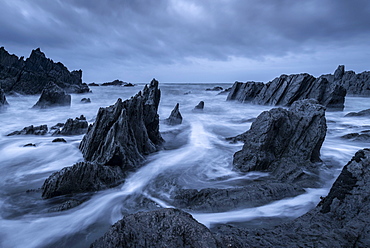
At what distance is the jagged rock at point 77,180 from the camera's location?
6078 millimetres

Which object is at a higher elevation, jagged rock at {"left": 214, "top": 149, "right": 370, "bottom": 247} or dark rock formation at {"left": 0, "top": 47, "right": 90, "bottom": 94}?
dark rock formation at {"left": 0, "top": 47, "right": 90, "bottom": 94}

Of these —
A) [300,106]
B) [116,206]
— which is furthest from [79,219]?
[300,106]

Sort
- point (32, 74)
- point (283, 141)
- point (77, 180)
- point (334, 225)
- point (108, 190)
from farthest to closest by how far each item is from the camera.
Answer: point (32, 74) < point (283, 141) < point (108, 190) < point (77, 180) < point (334, 225)

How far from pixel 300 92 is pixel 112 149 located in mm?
29980

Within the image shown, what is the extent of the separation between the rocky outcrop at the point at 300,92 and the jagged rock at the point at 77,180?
2971 cm

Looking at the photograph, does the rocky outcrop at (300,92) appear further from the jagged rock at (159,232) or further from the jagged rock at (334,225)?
the jagged rock at (159,232)

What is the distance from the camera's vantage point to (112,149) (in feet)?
26.0

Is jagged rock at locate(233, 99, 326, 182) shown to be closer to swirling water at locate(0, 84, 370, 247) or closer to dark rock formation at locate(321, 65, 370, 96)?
swirling water at locate(0, 84, 370, 247)

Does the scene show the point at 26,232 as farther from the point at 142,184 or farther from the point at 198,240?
the point at 198,240

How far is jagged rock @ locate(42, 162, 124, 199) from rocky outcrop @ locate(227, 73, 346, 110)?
97.5 feet

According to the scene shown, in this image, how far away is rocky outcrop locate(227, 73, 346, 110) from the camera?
97.0 feet

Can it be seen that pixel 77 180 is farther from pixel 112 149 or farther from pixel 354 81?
pixel 354 81

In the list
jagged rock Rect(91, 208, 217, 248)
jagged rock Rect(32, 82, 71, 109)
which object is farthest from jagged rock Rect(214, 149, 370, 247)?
jagged rock Rect(32, 82, 71, 109)

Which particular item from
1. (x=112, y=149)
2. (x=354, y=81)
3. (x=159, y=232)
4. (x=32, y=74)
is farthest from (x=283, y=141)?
(x=354, y=81)
